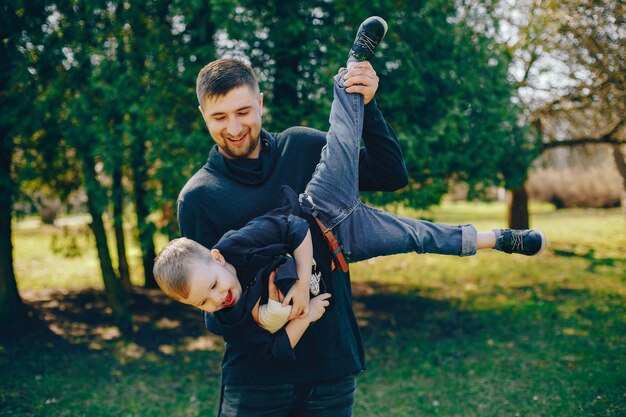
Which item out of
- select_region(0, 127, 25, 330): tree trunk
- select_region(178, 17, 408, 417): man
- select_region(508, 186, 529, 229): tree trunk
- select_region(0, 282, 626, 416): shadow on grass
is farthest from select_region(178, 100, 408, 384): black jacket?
select_region(508, 186, 529, 229): tree trunk

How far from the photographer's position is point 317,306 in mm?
2068

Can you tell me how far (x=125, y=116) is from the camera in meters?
5.67

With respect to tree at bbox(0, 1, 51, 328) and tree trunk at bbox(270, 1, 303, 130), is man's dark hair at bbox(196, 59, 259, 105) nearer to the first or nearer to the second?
tree trunk at bbox(270, 1, 303, 130)

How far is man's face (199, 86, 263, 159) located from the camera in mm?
2150

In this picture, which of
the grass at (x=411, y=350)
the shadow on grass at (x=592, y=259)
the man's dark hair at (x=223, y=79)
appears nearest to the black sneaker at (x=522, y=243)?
the man's dark hair at (x=223, y=79)

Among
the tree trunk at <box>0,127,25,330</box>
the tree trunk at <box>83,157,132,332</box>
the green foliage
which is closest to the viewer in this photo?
the green foliage

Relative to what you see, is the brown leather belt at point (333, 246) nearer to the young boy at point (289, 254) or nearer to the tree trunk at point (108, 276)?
the young boy at point (289, 254)

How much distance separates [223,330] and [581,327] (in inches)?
234

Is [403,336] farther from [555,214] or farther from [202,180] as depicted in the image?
[555,214]

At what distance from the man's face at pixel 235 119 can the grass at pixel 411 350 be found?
3330 millimetres

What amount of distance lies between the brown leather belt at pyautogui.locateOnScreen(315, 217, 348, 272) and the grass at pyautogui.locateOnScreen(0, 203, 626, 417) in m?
2.98

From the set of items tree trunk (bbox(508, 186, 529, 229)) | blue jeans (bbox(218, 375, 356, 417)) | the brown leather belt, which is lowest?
tree trunk (bbox(508, 186, 529, 229))

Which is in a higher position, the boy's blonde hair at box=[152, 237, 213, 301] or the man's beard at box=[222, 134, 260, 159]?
the man's beard at box=[222, 134, 260, 159]

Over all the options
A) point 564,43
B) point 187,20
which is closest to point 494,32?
point 564,43
